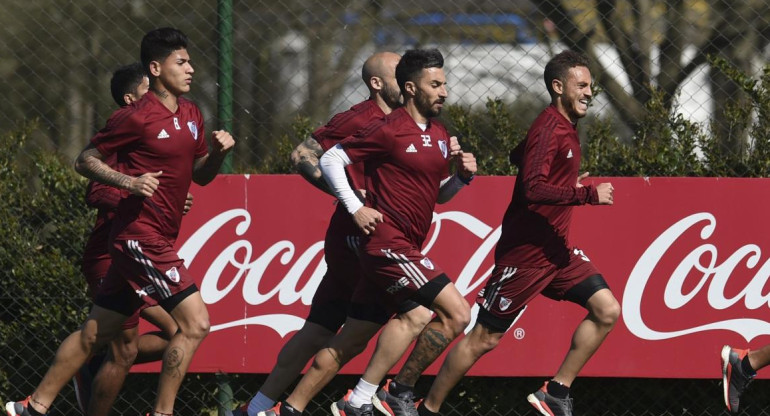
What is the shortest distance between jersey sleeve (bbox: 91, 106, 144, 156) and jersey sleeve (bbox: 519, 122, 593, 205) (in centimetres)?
202

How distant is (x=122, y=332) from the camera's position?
687 cm

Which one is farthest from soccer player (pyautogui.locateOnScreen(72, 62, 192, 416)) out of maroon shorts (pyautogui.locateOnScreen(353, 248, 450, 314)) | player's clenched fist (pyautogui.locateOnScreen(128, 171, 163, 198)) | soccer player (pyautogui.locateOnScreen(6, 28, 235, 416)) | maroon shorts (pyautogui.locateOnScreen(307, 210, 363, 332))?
maroon shorts (pyautogui.locateOnScreen(353, 248, 450, 314))

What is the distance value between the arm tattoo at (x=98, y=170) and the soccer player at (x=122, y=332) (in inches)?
19.5

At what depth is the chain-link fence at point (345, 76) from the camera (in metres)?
7.86

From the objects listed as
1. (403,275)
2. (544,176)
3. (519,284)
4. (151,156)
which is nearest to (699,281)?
(519,284)

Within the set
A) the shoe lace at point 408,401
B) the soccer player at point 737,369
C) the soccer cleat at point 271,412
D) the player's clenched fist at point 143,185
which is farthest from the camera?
the soccer player at point 737,369

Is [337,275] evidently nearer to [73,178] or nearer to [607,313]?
[607,313]

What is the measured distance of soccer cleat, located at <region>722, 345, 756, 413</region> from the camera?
695 centimetres

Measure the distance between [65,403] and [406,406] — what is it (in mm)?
2830

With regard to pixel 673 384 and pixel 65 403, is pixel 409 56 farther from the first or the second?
pixel 65 403

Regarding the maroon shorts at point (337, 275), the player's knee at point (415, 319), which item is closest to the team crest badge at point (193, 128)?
the maroon shorts at point (337, 275)

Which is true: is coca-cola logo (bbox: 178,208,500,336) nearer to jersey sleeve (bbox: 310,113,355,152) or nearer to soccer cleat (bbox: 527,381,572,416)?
jersey sleeve (bbox: 310,113,355,152)

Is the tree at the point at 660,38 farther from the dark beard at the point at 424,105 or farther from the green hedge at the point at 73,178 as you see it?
the dark beard at the point at 424,105

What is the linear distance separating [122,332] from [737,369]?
3.50m
